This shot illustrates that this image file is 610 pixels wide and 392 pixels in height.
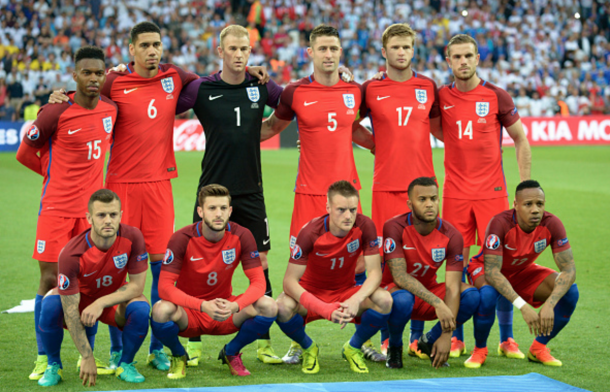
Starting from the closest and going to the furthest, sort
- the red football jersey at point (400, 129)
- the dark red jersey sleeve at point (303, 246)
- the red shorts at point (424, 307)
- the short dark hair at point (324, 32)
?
the dark red jersey sleeve at point (303, 246)
the red shorts at point (424, 307)
the short dark hair at point (324, 32)
the red football jersey at point (400, 129)

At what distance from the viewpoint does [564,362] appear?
5402 millimetres

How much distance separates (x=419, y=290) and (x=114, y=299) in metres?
2.16

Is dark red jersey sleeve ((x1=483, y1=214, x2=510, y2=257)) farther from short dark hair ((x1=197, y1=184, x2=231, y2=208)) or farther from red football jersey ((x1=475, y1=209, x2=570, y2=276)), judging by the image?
short dark hair ((x1=197, y1=184, x2=231, y2=208))

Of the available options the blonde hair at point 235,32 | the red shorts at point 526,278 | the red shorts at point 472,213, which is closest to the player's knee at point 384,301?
the red shorts at point 526,278

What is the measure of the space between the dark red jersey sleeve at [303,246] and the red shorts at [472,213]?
142 centimetres

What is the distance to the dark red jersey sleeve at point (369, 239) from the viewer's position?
210 inches

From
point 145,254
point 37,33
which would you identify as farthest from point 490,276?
point 37,33

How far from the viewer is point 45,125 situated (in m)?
5.41

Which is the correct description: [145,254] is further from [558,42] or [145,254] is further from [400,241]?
[558,42]

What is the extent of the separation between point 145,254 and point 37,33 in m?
20.9

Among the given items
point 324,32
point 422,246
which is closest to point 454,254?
point 422,246

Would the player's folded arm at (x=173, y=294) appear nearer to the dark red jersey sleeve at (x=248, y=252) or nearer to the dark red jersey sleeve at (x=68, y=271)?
the dark red jersey sleeve at (x=248, y=252)

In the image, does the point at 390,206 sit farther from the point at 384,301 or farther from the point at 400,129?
the point at 384,301

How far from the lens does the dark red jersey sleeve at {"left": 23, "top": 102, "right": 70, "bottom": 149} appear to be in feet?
17.8
